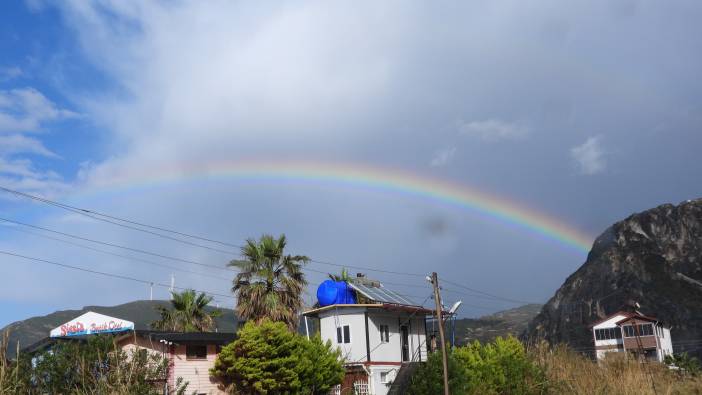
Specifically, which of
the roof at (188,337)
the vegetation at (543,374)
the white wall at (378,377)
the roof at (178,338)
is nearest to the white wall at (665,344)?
the vegetation at (543,374)

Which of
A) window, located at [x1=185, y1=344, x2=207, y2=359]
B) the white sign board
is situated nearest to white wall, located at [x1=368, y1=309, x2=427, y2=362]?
window, located at [x1=185, y1=344, x2=207, y2=359]

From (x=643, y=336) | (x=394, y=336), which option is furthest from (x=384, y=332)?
(x=643, y=336)

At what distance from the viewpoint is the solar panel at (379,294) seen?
143 ft

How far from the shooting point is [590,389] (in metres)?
25.5

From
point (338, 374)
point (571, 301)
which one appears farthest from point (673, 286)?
point (338, 374)

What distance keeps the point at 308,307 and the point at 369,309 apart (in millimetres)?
5183

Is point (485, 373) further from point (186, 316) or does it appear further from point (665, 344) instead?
point (665, 344)

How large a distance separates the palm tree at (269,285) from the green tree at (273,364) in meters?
8.23

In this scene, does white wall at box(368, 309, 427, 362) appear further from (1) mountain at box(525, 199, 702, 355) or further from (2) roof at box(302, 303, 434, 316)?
(1) mountain at box(525, 199, 702, 355)

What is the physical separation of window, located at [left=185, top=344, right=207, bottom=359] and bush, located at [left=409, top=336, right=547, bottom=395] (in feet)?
42.8

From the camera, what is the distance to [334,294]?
43.8m

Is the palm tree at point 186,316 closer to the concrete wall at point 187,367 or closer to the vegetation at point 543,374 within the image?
the concrete wall at point 187,367

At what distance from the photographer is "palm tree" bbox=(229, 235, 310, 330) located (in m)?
43.2

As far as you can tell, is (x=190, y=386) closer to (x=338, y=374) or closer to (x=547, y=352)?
(x=338, y=374)
